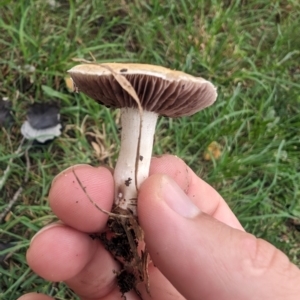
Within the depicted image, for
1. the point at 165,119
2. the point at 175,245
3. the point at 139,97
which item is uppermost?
the point at 139,97

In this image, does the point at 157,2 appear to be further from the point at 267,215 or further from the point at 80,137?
the point at 267,215

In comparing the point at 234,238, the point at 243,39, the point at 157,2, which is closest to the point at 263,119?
the point at 243,39

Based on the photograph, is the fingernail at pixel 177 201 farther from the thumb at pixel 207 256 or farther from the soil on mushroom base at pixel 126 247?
the soil on mushroom base at pixel 126 247

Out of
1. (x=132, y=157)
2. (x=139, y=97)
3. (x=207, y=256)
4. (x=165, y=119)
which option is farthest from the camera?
(x=165, y=119)

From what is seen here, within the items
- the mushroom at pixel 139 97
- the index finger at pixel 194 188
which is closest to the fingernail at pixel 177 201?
the mushroom at pixel 139 97

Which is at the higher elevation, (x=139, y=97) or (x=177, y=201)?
(x=139, y=97)

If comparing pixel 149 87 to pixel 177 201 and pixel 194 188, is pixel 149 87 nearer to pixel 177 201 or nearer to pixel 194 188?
pixel 177 201

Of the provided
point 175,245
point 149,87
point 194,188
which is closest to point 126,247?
point 175,245
